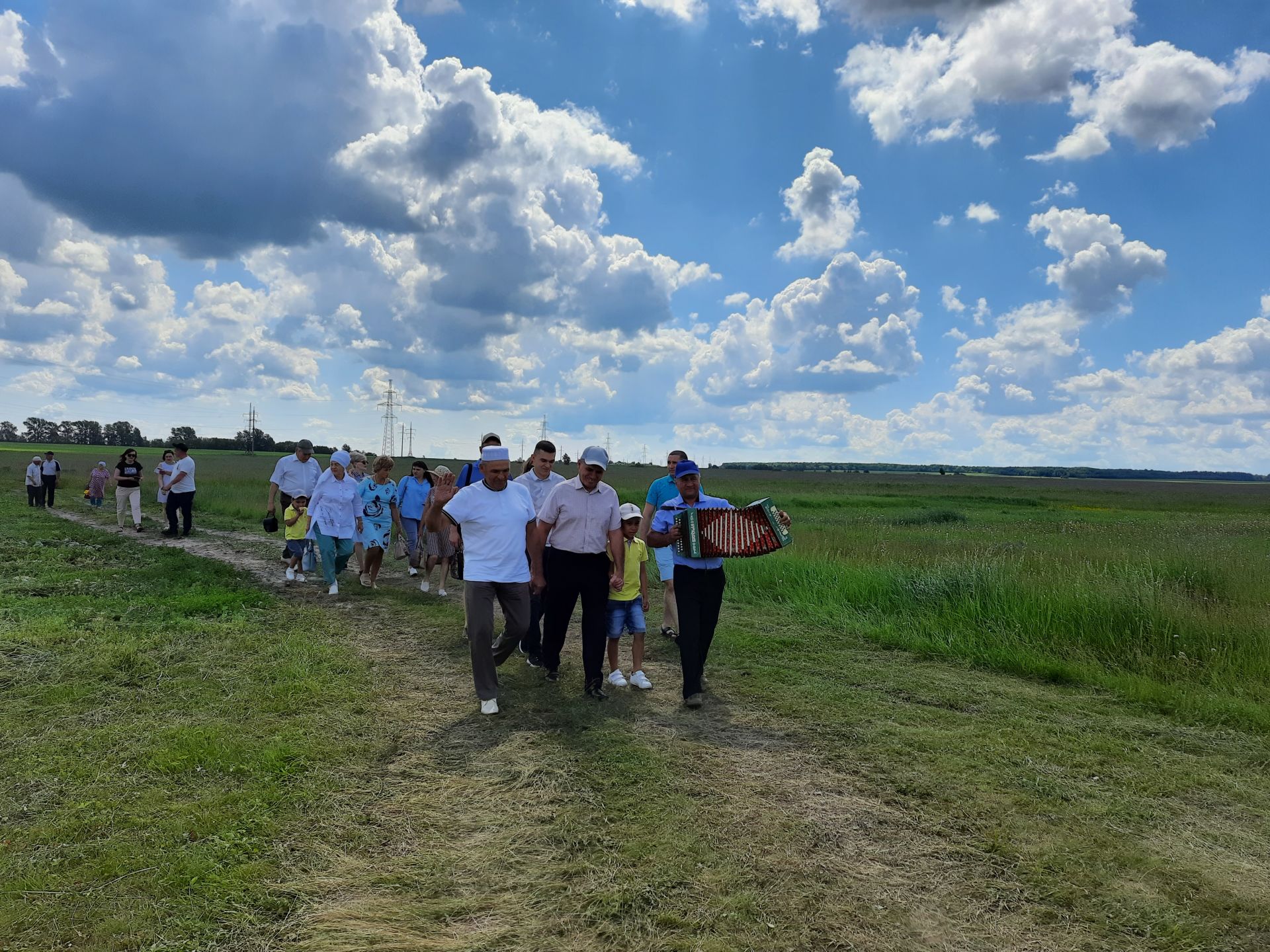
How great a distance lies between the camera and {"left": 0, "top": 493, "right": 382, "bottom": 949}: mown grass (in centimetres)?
304

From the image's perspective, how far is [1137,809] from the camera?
4.21 meters

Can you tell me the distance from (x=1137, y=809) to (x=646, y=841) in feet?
9.19

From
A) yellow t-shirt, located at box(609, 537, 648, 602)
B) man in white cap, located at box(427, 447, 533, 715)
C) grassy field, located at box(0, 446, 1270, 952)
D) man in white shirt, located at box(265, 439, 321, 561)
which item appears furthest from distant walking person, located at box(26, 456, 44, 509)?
yellow t-shirt, located at box(609, 537, 648, 602)

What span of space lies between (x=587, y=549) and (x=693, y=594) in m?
0.94

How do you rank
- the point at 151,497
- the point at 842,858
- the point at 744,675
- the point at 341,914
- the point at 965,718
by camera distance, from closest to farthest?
the point at 341,914
the point at 842,858
the point at 965,718
the point at 744,675
the point at 151,497

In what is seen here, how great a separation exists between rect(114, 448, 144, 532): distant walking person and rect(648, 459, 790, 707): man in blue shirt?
15600 millimetres

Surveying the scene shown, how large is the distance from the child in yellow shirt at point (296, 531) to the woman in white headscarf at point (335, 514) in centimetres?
112

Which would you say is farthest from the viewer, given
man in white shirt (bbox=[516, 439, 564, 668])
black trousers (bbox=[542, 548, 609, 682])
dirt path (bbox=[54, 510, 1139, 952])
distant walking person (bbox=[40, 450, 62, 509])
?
distant walking person (bbox=[40, 450, 62, 509])

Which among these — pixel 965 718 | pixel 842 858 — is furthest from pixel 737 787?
pixel 965 718

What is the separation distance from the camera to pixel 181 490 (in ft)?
51.8

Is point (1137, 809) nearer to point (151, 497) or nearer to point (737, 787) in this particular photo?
point (737, 787)

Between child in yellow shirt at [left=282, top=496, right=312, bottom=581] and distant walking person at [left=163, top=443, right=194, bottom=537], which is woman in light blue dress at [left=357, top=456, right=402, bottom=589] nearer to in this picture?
child in yellow shirt at [left=282, top=496, right=312, bottom=581]

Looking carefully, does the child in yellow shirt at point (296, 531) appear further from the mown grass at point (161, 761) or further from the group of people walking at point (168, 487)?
the group of people walking at point (168, 487)

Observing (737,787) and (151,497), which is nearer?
(737,787)
